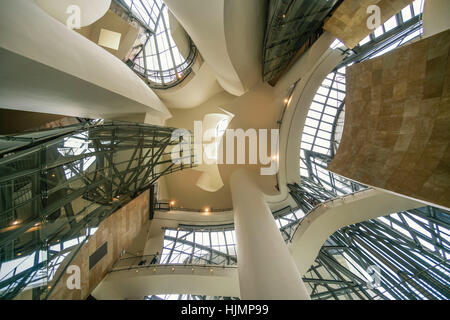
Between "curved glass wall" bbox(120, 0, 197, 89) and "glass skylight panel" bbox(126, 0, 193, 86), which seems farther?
"glass skylight panel" bbox(126, 0, 193, 86)

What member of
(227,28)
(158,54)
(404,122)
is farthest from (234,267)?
(158,54)

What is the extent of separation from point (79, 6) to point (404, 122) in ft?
55.7

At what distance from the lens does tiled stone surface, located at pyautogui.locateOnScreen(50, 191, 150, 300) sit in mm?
6973

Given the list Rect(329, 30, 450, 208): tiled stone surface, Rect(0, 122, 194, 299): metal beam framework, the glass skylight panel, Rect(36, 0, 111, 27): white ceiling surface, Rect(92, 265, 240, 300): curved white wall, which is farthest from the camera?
the glass skylight panel

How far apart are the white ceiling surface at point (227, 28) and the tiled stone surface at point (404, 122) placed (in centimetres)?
570

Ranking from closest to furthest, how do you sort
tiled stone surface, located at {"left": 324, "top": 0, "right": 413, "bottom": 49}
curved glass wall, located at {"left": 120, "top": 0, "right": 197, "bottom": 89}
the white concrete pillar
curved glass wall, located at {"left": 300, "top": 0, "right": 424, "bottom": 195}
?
1. the white concrete pillar
2. tiled stone surface, located at {"left": 324, "top": 0, "right": 413, "bottom": 49}
3. curved glass wall, located at {"left": 300, "top": 0, "right": 424, "bottom": 195}
4. curved glass wall, located at {"left": 120, "top": 0, "right": 197, "bottom": 89}

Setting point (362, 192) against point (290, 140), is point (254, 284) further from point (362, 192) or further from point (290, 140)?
point (290, 140)

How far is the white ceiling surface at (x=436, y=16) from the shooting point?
4.54 m

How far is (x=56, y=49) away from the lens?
5844mm

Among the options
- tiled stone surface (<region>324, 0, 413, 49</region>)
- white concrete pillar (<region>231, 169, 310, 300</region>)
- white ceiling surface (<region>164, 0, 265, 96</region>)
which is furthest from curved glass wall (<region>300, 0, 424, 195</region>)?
white concrete pillar (<region>231, 169, 310, 300</region>)

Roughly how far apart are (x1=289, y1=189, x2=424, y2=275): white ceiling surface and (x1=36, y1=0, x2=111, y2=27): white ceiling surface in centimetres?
1761

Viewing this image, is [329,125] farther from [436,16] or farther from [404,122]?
[404,122]

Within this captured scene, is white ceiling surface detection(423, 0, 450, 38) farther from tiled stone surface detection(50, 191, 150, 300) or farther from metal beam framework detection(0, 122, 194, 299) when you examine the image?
tiled stone surface detection(50, 191, 150, 300)
